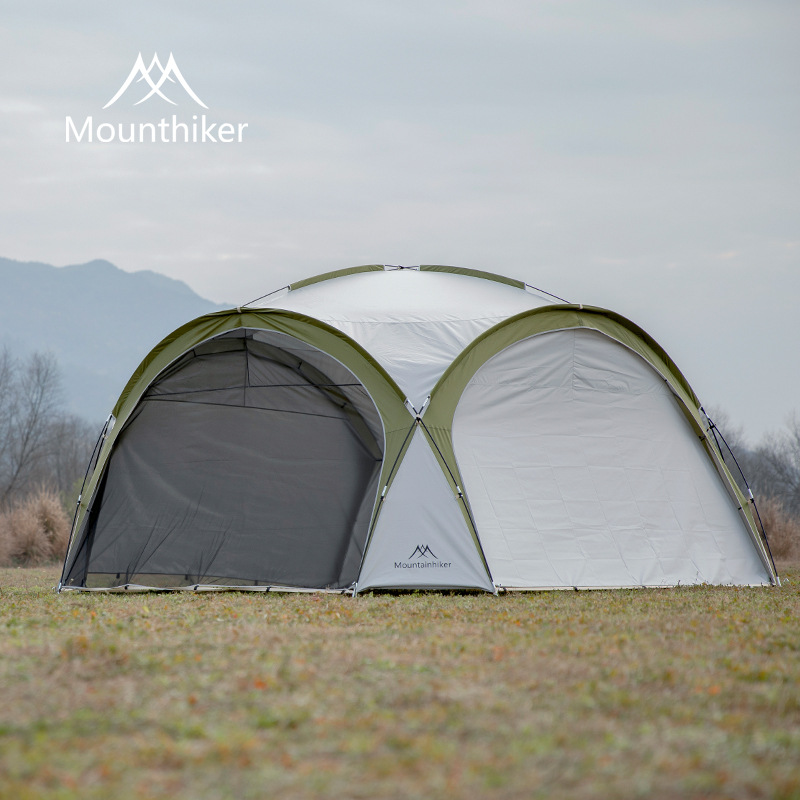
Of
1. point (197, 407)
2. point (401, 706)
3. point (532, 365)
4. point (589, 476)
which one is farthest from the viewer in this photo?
point (197, 407)

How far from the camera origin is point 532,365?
9328mm

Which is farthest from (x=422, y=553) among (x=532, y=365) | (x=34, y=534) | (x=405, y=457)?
(x=34, y=534)

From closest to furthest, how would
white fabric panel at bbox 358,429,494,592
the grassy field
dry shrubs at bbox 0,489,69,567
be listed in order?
the grassy field, white fabric panel at bbox 358,429,494,592, dry shrubs at bbox 0,489,69,567

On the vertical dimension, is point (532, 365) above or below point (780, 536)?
above

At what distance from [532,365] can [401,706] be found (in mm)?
5618

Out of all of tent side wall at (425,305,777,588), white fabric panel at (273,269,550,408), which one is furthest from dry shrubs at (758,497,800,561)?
white fabric panel at (273,269,550,408)

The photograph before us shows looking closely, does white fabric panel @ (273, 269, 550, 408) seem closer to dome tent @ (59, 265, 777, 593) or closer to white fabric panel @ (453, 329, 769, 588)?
dome tent @ (59, 265, 777, 593)

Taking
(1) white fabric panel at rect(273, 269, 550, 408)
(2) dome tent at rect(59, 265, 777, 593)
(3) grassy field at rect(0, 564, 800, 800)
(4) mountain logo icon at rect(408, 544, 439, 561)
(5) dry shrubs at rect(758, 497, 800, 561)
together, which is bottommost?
(5) dry shrubs at rect(758, 497, 800, 561)

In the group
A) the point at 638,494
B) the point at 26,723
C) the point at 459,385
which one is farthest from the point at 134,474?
the point at 26,723

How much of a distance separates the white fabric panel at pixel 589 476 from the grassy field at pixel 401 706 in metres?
1.77

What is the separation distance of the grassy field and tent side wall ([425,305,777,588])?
2.25 meters

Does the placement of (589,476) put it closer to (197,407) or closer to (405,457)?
(405,457)

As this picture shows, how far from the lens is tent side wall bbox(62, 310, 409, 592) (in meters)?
8.88

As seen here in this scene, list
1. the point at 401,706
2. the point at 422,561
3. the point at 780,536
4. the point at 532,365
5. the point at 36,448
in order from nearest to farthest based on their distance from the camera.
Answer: the point at 401,706
the point at 422,561
the point at 532,365
the point at 780,536
the point at 36,448
